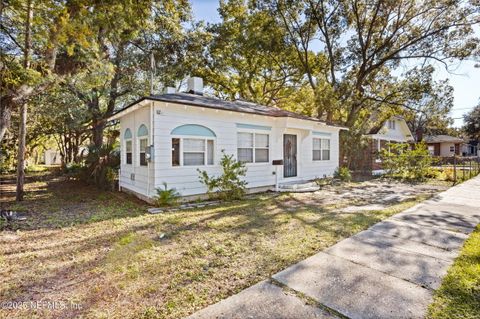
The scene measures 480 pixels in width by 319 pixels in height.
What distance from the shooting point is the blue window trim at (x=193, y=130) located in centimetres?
791

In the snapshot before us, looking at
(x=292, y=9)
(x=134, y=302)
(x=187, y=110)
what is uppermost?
(x=292, y=9)

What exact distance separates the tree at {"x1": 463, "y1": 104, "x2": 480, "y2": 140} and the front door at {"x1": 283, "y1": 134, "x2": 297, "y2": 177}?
39686 millimetres

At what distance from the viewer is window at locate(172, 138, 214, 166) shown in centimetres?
798

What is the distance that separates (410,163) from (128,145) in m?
14.1

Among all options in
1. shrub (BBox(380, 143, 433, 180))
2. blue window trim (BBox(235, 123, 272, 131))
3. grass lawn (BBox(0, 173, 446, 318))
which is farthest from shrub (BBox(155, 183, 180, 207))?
shrub (BBox(380, 143, 433, 180))

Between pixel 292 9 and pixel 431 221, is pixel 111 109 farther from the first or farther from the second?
pixel 431 221

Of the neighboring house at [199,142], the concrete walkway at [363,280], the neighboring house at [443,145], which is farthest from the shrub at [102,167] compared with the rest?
the neighboring house at [443,145]

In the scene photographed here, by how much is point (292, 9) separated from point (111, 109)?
13.4 metres

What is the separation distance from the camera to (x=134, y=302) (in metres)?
2.61

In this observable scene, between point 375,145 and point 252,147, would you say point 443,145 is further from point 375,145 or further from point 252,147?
point 252,147

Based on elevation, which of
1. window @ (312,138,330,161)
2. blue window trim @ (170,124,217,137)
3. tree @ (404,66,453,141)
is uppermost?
tree @ (404,66,453,141)

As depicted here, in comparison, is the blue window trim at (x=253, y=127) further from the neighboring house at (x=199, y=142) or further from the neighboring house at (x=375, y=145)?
the neighboring house at (x=375, y=145)

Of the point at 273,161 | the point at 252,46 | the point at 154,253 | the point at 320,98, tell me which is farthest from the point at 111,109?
the point at 154,253

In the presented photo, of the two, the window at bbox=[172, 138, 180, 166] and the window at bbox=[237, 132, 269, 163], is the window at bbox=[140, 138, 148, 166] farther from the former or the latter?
the window at bbox=[237, 132, 269, 163]
